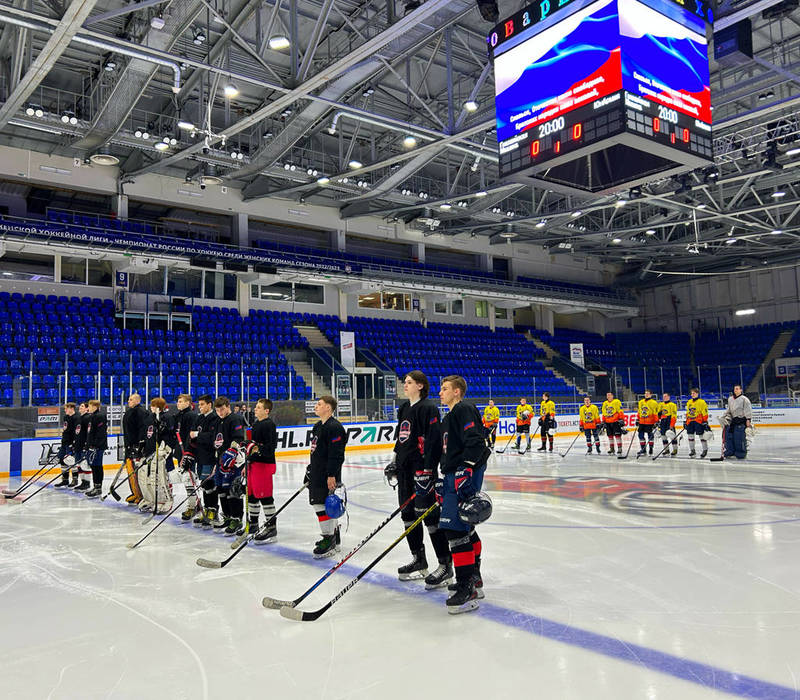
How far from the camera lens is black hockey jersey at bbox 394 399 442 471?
4.92 m

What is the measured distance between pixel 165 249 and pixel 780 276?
31364mm

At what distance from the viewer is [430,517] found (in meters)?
4.99

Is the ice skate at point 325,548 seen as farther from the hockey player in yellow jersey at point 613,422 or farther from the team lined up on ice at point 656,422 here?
the hockey player in yellow jersey at point 613,422

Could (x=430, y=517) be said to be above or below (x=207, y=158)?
below

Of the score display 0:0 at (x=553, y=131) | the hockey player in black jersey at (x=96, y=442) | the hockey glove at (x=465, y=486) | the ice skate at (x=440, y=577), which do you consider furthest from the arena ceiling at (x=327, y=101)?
the ice skate at (x=440, y=577)

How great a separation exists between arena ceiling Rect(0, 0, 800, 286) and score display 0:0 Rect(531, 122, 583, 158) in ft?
12.2

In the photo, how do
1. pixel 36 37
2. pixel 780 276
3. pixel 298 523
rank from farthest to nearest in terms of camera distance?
1. pixel 780 276
2. pixel 36 37
3. pixel 298 523

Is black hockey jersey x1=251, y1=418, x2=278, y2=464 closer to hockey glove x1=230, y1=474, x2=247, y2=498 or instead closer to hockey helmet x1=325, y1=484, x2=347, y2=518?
hockey glove x1=230, y1=474, x2=247, y2=498

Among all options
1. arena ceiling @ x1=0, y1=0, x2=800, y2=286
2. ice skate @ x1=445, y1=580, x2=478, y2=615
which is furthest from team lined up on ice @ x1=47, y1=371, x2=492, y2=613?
arena ceiling @ x1=0, y1=0, x2=800, y2=286

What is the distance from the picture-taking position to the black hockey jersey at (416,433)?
492 centimetres

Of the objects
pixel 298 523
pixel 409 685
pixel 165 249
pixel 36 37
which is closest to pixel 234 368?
pixel 165 249

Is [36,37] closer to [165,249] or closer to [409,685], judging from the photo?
[165,249]

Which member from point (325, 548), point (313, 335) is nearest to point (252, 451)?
point (325, 548)

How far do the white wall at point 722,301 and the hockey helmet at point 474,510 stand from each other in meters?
36.3
